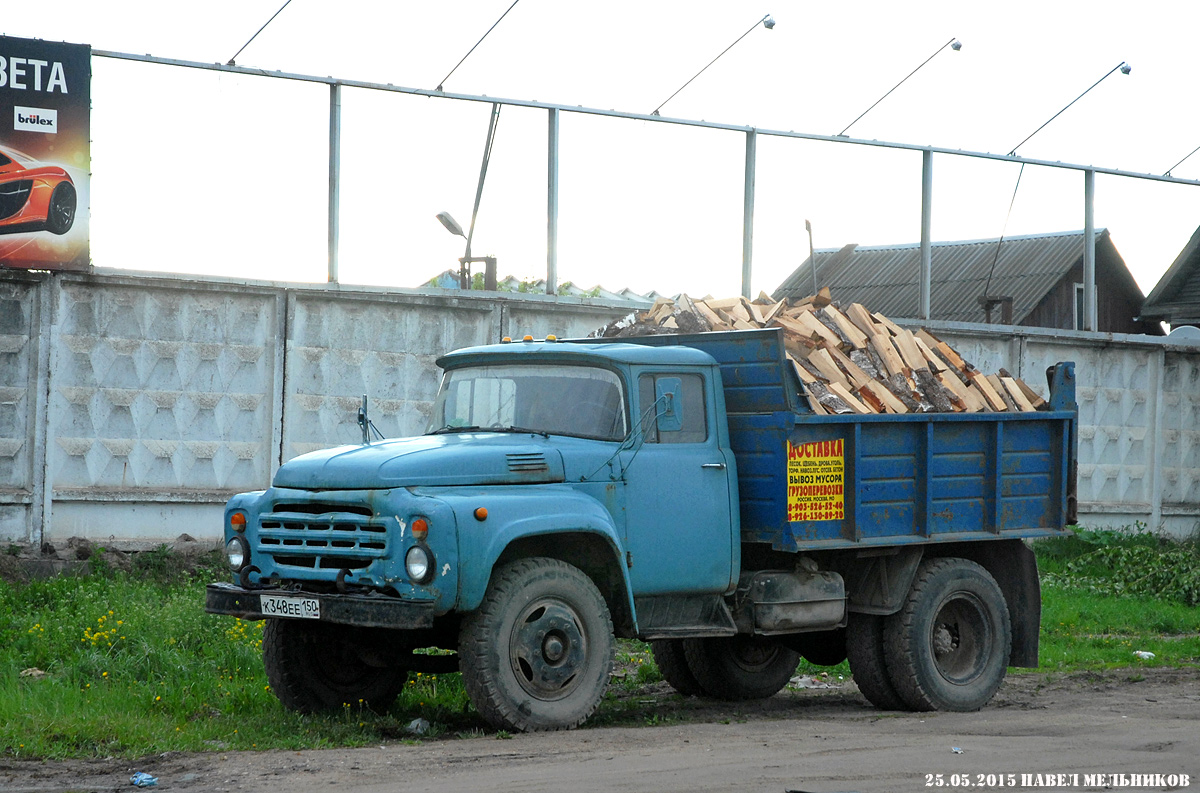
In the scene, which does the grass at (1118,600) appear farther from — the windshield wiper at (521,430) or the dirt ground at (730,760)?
the windshield wiper at (521,430)

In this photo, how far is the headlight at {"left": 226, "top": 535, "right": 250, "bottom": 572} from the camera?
7988mm

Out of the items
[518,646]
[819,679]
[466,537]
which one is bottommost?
[819,679]

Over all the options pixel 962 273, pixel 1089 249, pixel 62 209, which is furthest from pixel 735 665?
pixel 962 273

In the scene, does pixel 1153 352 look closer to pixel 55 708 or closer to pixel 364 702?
pixel 364 702

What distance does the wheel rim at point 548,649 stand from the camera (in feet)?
24.8

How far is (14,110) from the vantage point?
39.6ft

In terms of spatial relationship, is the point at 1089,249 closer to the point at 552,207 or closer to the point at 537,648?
the point at 552,207

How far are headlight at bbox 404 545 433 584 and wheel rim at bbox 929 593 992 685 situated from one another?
13.1 ft

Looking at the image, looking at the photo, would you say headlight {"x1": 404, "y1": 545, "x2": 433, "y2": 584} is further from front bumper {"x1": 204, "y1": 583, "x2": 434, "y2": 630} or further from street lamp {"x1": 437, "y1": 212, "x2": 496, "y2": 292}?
street lamp {"x1": 437, "y1": 212, "x2": 496, "y2": 292}

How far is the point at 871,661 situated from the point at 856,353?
211 centimetres

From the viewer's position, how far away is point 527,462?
788cm

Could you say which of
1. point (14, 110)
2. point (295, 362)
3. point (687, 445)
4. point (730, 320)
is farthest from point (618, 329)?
point (14, 110)

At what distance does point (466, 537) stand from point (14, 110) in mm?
7229

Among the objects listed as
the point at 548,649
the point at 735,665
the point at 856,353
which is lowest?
the point at 735,665
